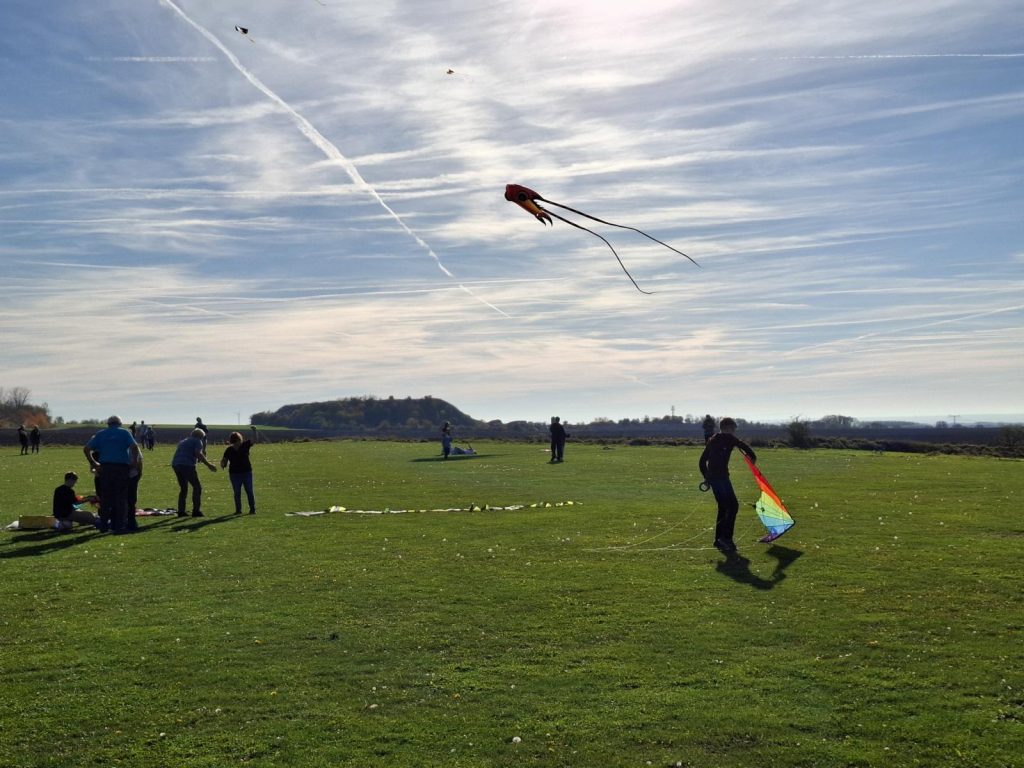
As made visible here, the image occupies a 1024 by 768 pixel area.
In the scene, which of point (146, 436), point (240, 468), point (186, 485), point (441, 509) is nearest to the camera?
point (186, 485)

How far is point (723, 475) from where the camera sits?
17906 mm

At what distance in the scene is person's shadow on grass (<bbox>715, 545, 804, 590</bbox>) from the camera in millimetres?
14273

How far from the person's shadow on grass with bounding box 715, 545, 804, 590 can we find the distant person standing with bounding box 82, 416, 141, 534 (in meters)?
12.9

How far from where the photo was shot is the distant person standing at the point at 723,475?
688 inches

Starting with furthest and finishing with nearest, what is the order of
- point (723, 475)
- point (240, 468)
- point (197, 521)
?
point (240, 468) < point (197, 521) < point (723, 475)

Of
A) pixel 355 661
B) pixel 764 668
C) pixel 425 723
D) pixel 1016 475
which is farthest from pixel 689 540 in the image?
pixel 1016 475

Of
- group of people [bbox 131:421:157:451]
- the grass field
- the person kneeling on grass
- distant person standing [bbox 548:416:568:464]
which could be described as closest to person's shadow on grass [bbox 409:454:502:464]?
distant person standing [bbox 548:416:568:464]

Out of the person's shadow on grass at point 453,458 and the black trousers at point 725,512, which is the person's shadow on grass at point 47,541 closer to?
the black trousers at point 725,512

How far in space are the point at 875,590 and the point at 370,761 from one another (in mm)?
8764

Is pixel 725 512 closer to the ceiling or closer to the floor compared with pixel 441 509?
closer to the ceiling

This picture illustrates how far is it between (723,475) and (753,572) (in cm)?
315

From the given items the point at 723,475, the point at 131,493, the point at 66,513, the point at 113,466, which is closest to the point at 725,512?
the point at 723,475

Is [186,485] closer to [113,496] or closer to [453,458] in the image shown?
[113,496]

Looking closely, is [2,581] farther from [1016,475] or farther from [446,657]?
[1016,475]
